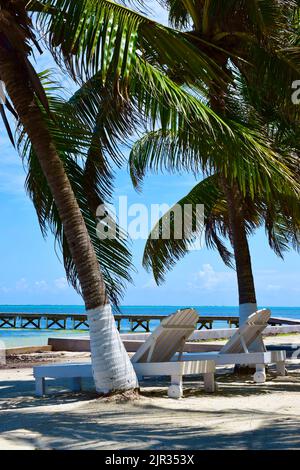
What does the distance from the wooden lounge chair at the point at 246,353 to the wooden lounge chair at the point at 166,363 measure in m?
0.74

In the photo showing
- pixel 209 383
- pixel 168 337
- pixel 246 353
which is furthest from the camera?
pixel 246 353

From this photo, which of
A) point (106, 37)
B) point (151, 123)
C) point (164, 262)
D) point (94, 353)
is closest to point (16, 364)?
point (164, 262)

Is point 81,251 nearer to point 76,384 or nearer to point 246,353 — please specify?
point 76,384

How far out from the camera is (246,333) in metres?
10.2

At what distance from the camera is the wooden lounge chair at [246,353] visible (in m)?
9.80

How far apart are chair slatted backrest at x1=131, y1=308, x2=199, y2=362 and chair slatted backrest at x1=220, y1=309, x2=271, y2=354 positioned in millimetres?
1170

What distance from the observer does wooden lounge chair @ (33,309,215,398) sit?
8.39 meters

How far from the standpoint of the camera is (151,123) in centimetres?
845

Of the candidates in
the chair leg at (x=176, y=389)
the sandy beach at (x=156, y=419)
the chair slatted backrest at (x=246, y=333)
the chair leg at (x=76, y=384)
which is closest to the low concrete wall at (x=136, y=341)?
the chair slatted backrest at (x=246, y=333)

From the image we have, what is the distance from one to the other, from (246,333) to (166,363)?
216 centimetres

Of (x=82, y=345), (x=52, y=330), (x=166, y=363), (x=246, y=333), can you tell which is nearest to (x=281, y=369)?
(x=246, y=333)

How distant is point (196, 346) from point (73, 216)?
8608 mm

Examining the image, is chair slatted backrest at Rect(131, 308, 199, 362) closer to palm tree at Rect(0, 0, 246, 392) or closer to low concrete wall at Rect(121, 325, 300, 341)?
palm tree at Rect(0, 0, 246, 392)

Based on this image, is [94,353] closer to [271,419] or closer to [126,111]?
[271,419]
